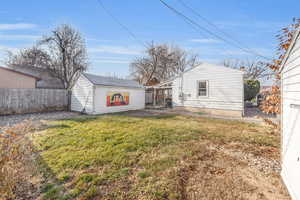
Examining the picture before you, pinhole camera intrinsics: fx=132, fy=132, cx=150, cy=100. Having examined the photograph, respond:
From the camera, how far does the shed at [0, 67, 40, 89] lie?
10820mm

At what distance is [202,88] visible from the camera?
1027 cm

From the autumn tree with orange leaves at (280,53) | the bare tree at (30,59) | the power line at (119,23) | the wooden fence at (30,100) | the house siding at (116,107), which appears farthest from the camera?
the bare tree at (30,59)

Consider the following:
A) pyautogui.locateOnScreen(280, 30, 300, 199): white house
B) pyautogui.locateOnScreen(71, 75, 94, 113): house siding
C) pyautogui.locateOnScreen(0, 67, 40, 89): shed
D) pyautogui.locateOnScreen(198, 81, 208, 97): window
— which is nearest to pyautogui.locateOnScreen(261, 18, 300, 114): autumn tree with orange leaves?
pyautogui.locateOnScreen(280, 30, 300, 199): white house

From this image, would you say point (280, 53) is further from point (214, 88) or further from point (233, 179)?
point (214, 88)

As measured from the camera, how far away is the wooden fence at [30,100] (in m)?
8.14

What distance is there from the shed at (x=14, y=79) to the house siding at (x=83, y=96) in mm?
5066

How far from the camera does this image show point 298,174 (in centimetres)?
172

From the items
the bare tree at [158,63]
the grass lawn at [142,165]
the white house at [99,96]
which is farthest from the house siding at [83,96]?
the bare tree at [158,63]

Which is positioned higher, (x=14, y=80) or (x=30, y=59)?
(x=30, y=59)

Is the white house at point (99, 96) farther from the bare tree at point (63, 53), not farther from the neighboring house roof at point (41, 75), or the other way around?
Result: the neighboring house roof at point (41, 75)

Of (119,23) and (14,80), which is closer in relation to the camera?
(119,23)

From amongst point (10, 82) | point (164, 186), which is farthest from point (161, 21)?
point (10, 82)

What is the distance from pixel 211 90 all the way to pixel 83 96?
9560 mm

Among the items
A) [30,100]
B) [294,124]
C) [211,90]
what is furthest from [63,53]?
[294,124]
